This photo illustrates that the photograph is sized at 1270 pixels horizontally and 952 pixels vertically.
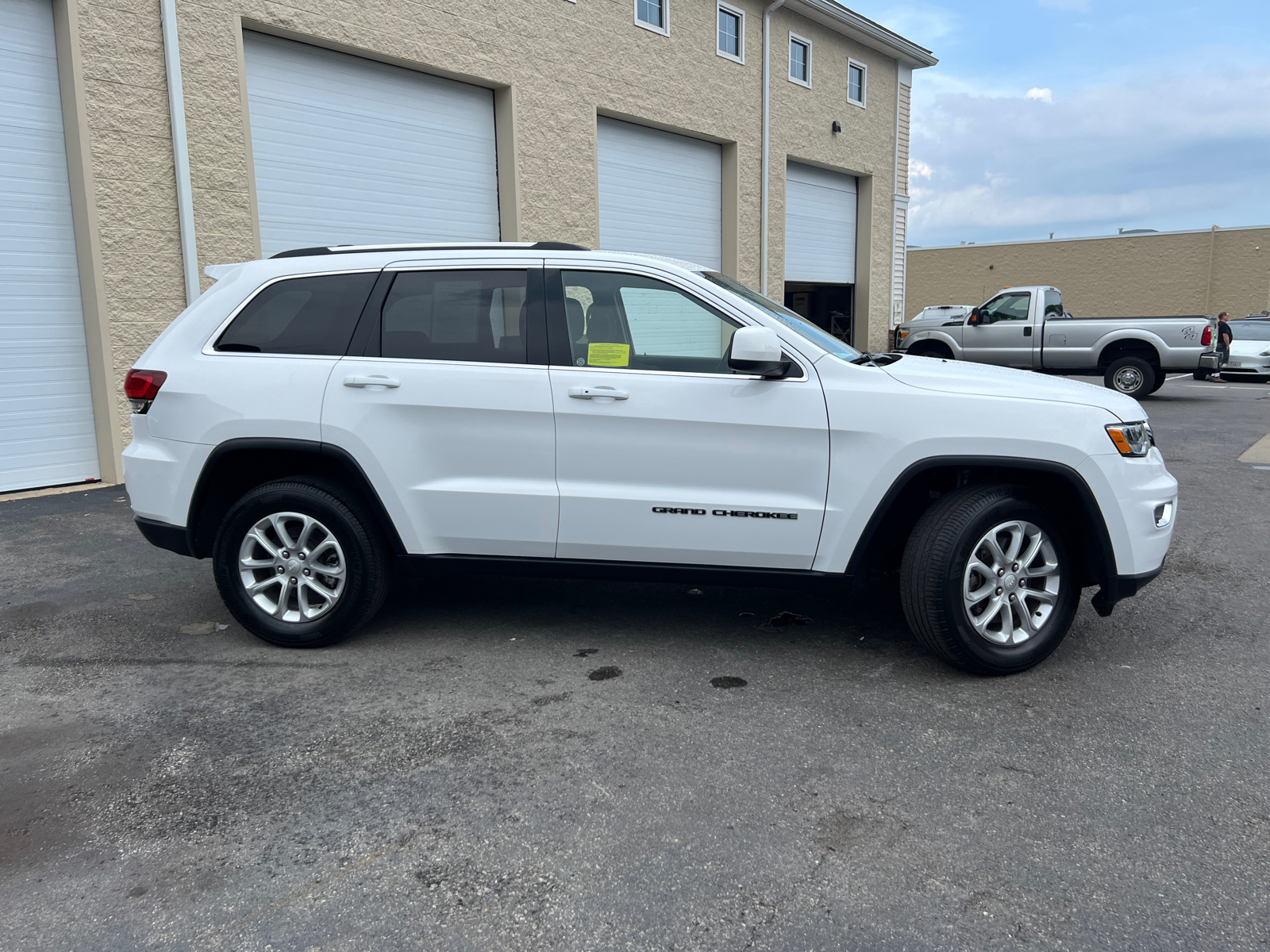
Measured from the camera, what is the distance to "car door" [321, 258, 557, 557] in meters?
4.19

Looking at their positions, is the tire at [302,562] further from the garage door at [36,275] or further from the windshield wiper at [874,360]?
the garage door at [36,275]

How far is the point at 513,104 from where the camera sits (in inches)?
472

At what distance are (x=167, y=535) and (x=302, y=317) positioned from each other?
122 cm

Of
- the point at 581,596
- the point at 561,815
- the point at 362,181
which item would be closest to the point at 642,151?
the point at 362,181

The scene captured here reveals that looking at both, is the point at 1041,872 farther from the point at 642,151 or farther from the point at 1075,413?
the point at 642,151

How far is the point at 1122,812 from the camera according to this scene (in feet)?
9.64

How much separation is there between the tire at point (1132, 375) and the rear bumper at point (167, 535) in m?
16.5

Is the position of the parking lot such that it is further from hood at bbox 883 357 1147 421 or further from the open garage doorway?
the open garage doorway

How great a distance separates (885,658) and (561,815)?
6.34 ft

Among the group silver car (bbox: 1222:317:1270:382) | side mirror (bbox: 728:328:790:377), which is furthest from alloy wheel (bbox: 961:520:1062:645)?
silver car (bbox: 1222:317:1270:382)

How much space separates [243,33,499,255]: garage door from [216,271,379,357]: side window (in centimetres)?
608

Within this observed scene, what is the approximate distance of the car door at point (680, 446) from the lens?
4.02 metres

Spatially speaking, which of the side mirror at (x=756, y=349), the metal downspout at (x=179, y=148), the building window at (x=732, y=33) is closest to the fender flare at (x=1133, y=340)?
the building window at (x=732, y=33)

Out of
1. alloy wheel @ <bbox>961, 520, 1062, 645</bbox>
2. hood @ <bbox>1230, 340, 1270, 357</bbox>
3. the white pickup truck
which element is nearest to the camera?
alloy wheel @ <bbox>961, 520, 1062, 645</bbox>
